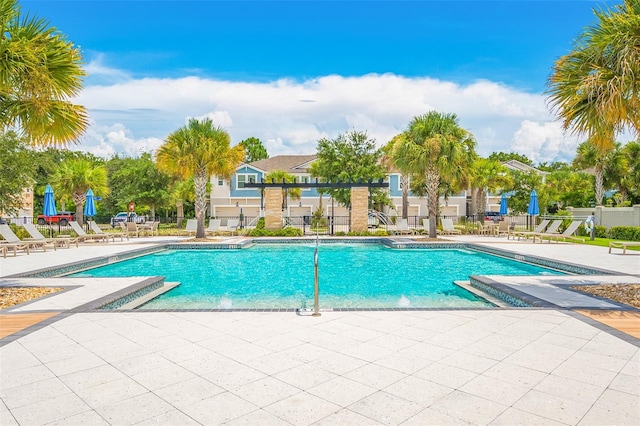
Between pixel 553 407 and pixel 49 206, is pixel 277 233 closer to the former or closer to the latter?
pixel 49 206

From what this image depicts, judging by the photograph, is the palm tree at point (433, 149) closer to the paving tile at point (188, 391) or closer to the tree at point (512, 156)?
the paving tile at point (188, 391)

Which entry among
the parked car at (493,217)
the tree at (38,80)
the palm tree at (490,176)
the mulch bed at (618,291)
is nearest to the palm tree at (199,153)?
the tree at (38,80)

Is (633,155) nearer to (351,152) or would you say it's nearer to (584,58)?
(351,152)

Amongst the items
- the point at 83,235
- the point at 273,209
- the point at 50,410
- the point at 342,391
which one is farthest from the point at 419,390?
the point at 273,209

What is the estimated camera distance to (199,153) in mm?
19125

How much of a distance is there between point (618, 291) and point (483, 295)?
2203 millimetres

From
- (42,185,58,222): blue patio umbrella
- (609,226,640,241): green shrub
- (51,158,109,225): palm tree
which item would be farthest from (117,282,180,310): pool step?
(609,226,640,241): green shrub

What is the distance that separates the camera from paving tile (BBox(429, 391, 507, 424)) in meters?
2.79

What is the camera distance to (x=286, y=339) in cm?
455

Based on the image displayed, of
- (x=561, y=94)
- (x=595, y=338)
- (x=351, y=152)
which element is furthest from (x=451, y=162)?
(x=595, y=338)

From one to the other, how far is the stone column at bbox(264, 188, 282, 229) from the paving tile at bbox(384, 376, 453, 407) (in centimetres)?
1958

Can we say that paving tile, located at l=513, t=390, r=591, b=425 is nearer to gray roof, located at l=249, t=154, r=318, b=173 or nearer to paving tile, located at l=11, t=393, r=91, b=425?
paving tile, located at l=11, t=393, r=91, b=425

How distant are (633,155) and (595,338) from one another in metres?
29.4

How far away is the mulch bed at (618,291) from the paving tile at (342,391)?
5.14 m
